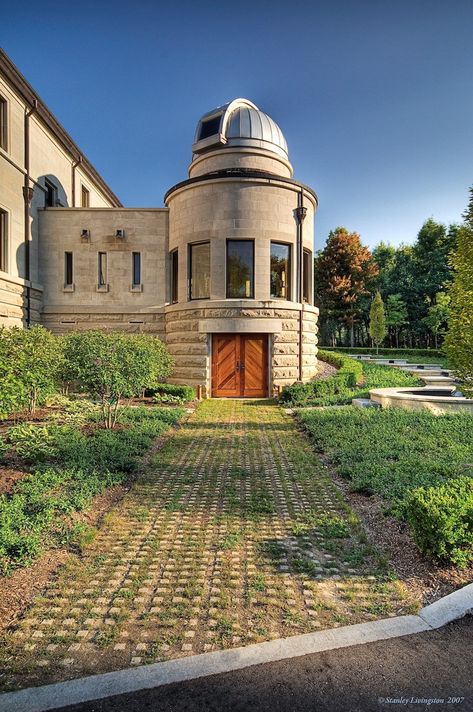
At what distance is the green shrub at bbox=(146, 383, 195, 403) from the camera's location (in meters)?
15.0

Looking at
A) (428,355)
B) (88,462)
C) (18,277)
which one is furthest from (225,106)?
(428,355)

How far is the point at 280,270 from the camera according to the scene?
661 inches

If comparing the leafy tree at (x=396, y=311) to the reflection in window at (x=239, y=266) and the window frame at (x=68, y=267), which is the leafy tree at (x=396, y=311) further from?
the window frame at (x=68, y=267)

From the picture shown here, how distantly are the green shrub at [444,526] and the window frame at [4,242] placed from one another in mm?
16840

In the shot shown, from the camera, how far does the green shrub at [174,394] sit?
15031 millimetres

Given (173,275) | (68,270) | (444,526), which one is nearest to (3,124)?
(68,270)

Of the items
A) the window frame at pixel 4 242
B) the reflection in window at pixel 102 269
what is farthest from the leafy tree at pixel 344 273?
the window frame at pixel 4 242

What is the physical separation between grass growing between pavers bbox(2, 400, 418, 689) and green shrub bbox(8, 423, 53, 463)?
203 centimetres

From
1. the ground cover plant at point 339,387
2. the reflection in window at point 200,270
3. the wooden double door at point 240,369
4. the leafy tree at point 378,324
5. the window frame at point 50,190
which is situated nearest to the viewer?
the ground cover plant at point 339,387

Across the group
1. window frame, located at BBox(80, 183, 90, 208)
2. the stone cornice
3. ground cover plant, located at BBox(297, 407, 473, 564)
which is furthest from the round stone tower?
window frame, located at BBox(80, 183, 90, 208)

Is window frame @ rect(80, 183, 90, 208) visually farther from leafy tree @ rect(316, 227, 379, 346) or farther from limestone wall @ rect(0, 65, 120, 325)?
leafy tree @ rect(316, 227, 379, 346)

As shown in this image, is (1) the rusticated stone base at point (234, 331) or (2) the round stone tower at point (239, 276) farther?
(2) the round stone tower at point (239, 276)

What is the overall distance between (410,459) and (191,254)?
12583 mm

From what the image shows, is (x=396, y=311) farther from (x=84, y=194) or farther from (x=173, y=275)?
(x=84, y=194)
